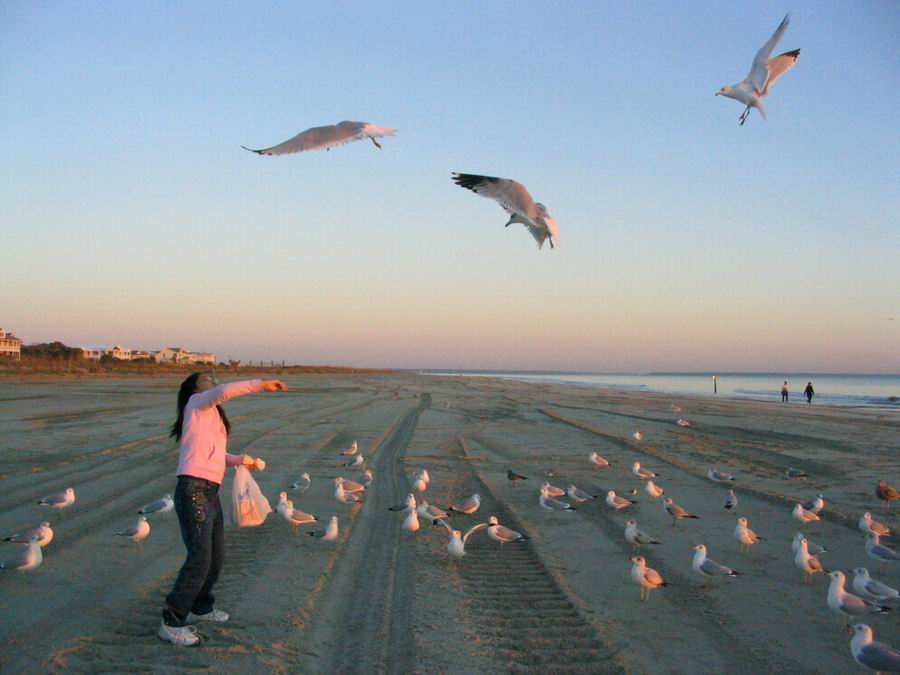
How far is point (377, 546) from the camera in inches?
269

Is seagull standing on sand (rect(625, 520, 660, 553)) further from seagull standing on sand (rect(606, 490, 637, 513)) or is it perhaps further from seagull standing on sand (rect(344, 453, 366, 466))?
seagull standing on sand (rect(344, 453, 366, 466))

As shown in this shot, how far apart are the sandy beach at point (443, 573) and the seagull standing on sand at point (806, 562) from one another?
0.10m

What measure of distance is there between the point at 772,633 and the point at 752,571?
1.55 m

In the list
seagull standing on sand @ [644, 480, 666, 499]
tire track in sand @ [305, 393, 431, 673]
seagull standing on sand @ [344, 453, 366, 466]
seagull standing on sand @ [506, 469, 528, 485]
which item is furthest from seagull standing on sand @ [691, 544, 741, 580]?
seagull standing on sand @ [344, 453, 366, 466]

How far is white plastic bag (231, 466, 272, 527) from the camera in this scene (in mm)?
5168

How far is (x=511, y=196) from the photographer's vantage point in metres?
8.75

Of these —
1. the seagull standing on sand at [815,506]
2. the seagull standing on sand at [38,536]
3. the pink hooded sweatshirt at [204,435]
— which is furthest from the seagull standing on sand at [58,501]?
the seagull standing on sand at [815,506]

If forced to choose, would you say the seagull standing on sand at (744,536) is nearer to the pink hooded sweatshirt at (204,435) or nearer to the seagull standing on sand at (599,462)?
the seagull standing on sand at (599,462)

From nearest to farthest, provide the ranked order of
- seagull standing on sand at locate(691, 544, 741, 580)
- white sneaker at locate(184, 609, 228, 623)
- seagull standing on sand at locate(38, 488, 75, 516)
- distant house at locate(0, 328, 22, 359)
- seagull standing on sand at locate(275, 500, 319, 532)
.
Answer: white sneaker at locate(184, 609, 228, 623), seagull standing on sand at locate(691, 544, 741, 580), seagull standing on sand at locate(275, 500, 319, 532), seagull standing on sand at locate(38, 488, 75, 516), distant house at locate(0, 328, 22, 359)

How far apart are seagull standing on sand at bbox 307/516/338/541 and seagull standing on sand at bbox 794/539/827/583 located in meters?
4.53

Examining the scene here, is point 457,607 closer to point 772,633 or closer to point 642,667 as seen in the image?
point 642,667

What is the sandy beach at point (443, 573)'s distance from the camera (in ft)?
13.8

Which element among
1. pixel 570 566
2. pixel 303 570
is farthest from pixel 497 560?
pixel 303 570

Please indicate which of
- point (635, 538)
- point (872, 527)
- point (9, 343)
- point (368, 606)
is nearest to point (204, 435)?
point (368, 606)
